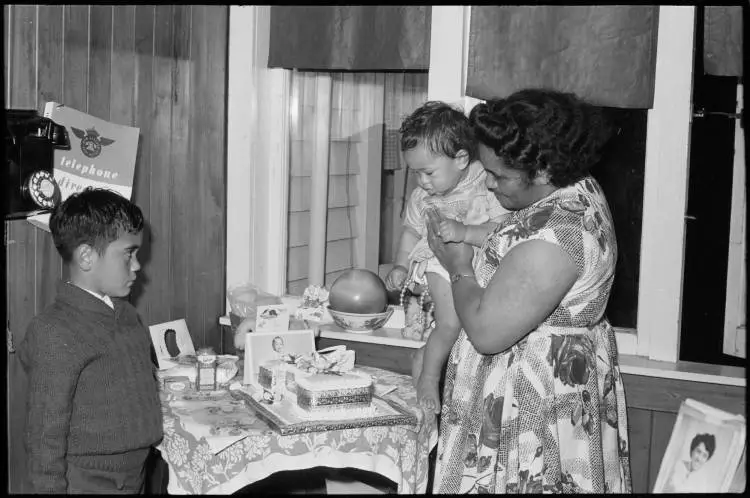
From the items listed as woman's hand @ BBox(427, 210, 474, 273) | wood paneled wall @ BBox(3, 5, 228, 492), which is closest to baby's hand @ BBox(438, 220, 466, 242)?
woman's hand @ BBox(427, 210, 474, 273)

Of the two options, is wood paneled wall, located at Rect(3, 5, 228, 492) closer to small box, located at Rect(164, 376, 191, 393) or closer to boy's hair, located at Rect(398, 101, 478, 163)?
small box, located at Rect(164, 376, 191, 393)

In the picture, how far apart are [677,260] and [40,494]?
1.88 m

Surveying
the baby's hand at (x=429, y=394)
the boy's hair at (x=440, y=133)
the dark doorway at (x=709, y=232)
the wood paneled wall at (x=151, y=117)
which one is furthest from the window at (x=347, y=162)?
the dark doorway at (x=709, y=232)

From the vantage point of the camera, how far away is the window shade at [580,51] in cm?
241

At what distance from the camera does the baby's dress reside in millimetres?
2281

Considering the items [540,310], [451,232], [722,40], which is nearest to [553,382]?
[540,310]

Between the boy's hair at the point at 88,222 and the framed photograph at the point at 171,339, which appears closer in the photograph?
the boy's hair at the point at 88,222

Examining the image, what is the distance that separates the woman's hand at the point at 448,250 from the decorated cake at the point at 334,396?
1.28 feet

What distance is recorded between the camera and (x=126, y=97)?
247 centimetres

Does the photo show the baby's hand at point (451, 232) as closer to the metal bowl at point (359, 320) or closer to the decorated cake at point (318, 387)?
the decorated cake at point (318, 387)

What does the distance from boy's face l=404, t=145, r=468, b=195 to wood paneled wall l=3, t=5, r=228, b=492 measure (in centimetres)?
87

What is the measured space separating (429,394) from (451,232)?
464 millimetres

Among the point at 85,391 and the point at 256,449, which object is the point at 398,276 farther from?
the point at 85,391

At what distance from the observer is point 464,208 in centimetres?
231
